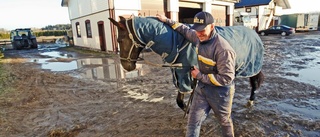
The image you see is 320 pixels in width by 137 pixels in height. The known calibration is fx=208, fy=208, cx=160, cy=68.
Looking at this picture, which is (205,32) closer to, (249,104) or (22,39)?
(249,104)

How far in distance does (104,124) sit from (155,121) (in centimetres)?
91

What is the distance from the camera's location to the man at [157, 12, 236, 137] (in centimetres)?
207

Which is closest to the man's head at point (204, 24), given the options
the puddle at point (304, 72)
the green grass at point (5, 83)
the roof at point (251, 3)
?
the puddle at point (304, 72)

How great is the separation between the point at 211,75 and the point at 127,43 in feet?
5.06

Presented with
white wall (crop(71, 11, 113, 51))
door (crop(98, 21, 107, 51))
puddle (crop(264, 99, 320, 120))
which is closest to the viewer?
puddle (crop(264, 99, 320, 120))

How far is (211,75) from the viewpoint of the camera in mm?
2096

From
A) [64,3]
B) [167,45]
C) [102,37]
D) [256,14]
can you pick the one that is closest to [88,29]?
[102,37]

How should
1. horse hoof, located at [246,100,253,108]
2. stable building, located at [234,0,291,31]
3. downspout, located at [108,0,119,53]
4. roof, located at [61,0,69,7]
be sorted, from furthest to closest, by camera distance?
stable building, located at [234,0,291,31], roof, located at [61,0,69,7], downspout, located at [108,0,119,53], horse hoof, located at [246,100,253,108]

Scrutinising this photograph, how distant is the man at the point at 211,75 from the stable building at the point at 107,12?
29.8ft

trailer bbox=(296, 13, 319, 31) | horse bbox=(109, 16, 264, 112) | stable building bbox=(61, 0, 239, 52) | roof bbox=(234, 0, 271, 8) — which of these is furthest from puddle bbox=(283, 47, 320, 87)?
trailer bbox=(296, 13, 319, 31)

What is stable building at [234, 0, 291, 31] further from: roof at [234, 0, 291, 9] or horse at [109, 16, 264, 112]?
horse at [109, 16, 264, 112]

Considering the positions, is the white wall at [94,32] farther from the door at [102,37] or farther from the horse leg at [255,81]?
the horse leg at [255,81]

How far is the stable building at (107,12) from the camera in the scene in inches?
520

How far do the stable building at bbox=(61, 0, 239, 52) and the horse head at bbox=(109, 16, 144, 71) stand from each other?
794 cm
